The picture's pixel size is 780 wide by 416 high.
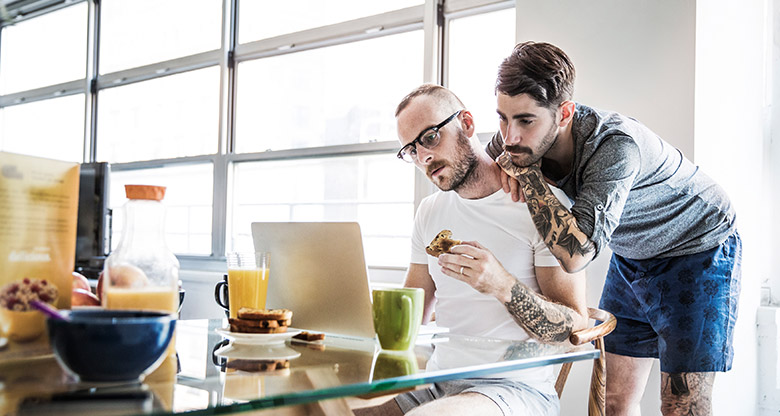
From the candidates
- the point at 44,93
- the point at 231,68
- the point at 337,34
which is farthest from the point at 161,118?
the point at 337,34

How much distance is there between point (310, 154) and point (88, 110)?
7.92ft

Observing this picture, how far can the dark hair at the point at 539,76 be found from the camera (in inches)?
67.7

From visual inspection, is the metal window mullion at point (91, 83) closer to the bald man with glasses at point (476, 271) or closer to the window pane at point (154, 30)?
the window pane at point (154, 30)

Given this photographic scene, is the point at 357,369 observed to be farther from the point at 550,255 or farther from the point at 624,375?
the point at 624,375

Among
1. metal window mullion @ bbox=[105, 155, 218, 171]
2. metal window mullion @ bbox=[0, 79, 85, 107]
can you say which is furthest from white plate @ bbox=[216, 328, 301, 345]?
metal window mullion @ bbox=[0, 79, 85, 107]

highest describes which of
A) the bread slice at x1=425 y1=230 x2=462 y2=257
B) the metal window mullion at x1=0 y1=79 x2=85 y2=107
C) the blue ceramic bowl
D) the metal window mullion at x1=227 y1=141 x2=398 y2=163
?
the metal window mullion at x1=0 y1=79 x2=85 y2=107

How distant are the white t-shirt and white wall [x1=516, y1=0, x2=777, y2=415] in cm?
77

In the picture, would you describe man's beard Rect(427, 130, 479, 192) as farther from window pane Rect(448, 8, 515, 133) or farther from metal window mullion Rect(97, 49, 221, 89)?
metal window mullion Rect(97, 49, 221, 89)

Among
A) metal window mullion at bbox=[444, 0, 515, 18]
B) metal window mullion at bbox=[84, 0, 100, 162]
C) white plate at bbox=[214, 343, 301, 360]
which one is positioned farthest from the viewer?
metal window mullion at bbox=[84, 0, 100, 162]

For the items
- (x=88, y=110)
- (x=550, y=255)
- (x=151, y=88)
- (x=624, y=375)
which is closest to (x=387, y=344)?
(x=550, y=255)

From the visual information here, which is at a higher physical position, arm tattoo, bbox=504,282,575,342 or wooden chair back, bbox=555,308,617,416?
arm tattoo, bbox=504,282,575,342

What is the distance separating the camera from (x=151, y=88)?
4895 mm

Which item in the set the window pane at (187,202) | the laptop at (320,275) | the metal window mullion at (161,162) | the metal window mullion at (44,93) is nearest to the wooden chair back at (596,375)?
the laptop at (320,275)

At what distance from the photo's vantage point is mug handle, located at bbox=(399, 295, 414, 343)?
1.15 m
